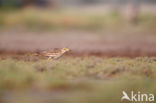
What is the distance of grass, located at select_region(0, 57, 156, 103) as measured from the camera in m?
1.38

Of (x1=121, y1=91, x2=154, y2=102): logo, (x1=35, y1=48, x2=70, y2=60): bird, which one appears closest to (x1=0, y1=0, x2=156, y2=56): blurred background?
(x1=35, y1=48, x2=70, y2=60): bird

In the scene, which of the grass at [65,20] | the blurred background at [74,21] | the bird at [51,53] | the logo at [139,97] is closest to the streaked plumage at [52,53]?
the bird at [51,53]

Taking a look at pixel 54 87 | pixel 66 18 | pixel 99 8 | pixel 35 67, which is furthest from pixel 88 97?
pixel 99 8

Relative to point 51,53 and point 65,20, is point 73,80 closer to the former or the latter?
point 51,53

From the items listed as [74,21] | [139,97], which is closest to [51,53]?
[139,97]

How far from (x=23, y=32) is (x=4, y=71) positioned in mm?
2694

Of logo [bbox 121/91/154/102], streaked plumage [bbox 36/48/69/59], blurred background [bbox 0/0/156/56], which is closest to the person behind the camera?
logo [bbox 121/91/154/102]

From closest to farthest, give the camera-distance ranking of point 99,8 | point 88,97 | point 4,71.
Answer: point 88,97 → point 4,71 → point 99,8

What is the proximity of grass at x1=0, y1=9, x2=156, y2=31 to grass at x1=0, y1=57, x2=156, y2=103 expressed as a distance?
7.92ft

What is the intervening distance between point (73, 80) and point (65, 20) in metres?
2.78

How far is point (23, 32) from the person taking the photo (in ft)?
13.8

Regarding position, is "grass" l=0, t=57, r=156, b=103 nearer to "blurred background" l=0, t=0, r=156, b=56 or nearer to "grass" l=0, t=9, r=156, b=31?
"blurred background" l=0, t=0, r=156, b=56

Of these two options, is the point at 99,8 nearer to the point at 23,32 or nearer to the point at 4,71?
the point at 23,32

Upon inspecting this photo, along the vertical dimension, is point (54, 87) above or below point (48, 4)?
below
